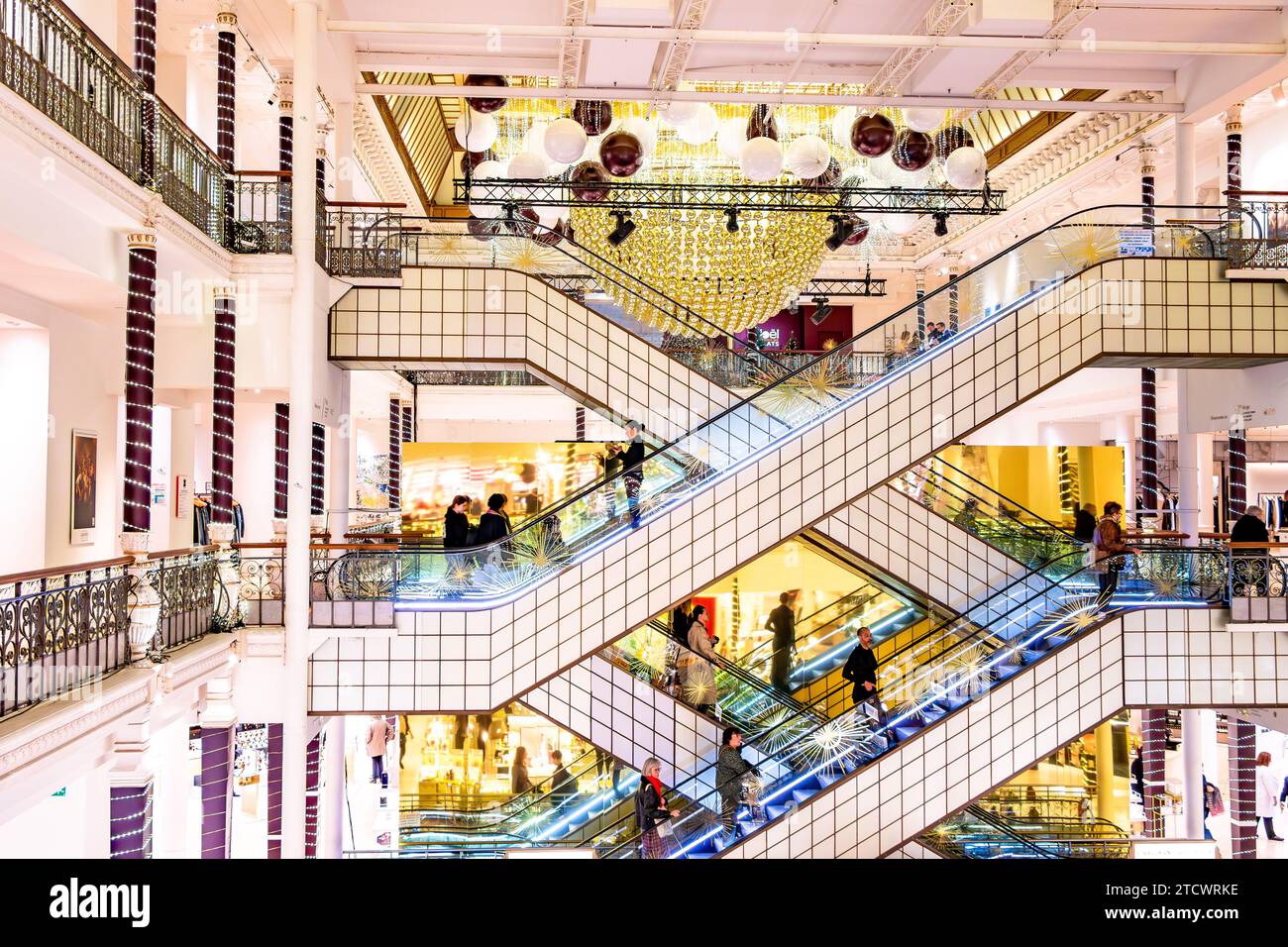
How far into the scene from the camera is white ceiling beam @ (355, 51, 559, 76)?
12.8 m

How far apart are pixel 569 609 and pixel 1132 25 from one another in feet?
31.5

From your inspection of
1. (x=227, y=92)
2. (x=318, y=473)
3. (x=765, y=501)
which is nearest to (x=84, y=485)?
(x=318, y=473)

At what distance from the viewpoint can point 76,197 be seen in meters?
7.14

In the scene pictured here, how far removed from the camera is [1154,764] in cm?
1388

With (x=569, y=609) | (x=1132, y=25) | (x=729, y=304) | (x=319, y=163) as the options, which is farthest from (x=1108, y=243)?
(x=319, y=163)

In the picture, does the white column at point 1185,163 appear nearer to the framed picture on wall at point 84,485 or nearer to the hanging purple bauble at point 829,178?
the hanging purple bauble at point 829,178

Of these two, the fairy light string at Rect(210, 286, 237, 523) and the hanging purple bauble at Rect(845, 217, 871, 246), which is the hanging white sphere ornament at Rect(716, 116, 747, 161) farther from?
the fairy light string at Rect(210, 286, 237, 523)

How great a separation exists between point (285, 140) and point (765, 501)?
6715mm

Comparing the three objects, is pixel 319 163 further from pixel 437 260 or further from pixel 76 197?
pixel 76 197

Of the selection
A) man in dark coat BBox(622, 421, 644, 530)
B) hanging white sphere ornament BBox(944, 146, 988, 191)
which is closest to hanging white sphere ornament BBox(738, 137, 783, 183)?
hanging white sphere ornament BBox(944, 146, 988, 191)

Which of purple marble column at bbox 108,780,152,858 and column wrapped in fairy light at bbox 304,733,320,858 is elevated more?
purple marble column at bbox 108,780,152,858

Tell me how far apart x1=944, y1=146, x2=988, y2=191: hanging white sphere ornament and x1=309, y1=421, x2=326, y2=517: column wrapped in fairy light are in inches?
287

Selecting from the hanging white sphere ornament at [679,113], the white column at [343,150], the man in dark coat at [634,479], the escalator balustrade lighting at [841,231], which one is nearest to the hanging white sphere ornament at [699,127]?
the hanging white sphere ornament at [679,113]
